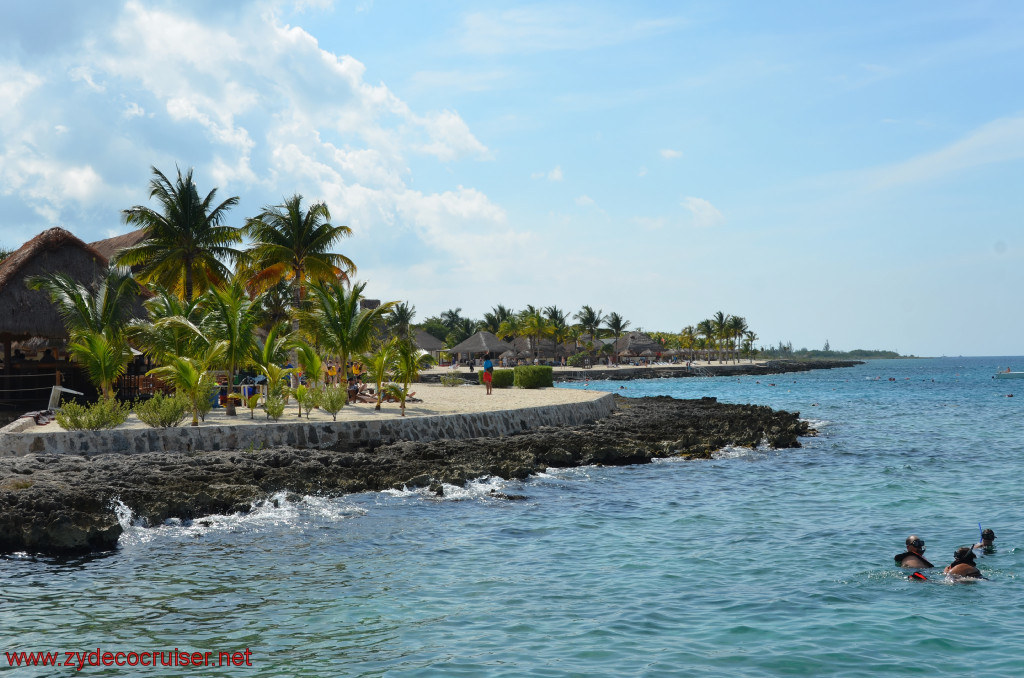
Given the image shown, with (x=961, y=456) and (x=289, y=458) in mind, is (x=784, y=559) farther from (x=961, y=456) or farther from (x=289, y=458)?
(x=961, y=456)

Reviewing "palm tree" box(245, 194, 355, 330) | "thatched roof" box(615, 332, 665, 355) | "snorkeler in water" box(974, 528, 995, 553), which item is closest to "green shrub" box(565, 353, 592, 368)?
"thatched roof" box(615, 332, 665, 355)

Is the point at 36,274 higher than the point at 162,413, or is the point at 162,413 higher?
the point at 36,274

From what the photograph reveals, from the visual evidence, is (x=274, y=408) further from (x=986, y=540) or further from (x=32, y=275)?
(x=986, y=540)

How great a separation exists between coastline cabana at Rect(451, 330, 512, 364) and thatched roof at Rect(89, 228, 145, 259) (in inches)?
1919

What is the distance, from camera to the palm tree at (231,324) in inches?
→ 781

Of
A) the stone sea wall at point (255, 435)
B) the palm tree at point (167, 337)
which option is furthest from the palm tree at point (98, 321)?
the stone sea wall at point (255, 435)

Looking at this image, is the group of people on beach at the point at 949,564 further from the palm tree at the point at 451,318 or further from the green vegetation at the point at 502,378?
the palm tree at the point at 451,318

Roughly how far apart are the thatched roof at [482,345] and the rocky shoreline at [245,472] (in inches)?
2420

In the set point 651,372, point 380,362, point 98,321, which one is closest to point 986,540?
point 380,362

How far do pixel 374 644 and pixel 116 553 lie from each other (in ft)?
17.2

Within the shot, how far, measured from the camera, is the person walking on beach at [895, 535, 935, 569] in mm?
9938

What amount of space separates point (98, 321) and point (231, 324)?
14.4 feet

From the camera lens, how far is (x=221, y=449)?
1672 cm

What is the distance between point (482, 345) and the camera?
86188 mm
